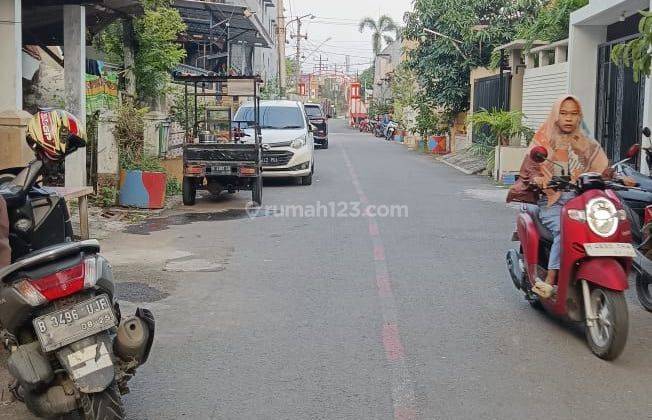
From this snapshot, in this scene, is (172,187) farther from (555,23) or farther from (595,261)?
(595,261)

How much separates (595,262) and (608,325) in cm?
46

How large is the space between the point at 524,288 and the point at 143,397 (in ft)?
11.8

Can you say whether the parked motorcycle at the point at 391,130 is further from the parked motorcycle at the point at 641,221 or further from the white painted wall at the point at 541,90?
the parked motorcycle at the point at 641,221

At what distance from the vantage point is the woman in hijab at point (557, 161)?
21.6 ft

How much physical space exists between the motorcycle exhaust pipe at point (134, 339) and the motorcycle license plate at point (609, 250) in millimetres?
3165

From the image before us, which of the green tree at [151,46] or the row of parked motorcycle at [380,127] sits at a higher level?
the green tree at [151,46]

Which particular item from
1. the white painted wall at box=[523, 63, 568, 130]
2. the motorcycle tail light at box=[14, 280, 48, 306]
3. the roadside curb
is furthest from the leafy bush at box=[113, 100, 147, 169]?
the roadside curb

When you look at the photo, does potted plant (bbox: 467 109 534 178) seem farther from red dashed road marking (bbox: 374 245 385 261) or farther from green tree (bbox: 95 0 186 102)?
red dashed road marking (bbox: 374 245 385 261)

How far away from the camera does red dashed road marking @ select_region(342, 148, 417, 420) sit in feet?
16.1

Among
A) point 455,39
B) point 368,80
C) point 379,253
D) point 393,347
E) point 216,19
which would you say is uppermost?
point 368,80

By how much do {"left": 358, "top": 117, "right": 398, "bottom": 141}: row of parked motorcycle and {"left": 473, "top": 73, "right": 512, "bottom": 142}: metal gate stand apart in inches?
714

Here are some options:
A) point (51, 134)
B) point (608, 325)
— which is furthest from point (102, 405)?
point (608, 325)

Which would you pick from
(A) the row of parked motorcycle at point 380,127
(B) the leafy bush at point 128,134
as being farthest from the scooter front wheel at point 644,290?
(A) the row of parked motorcycle at point 380,127

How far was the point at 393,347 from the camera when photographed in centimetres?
612
